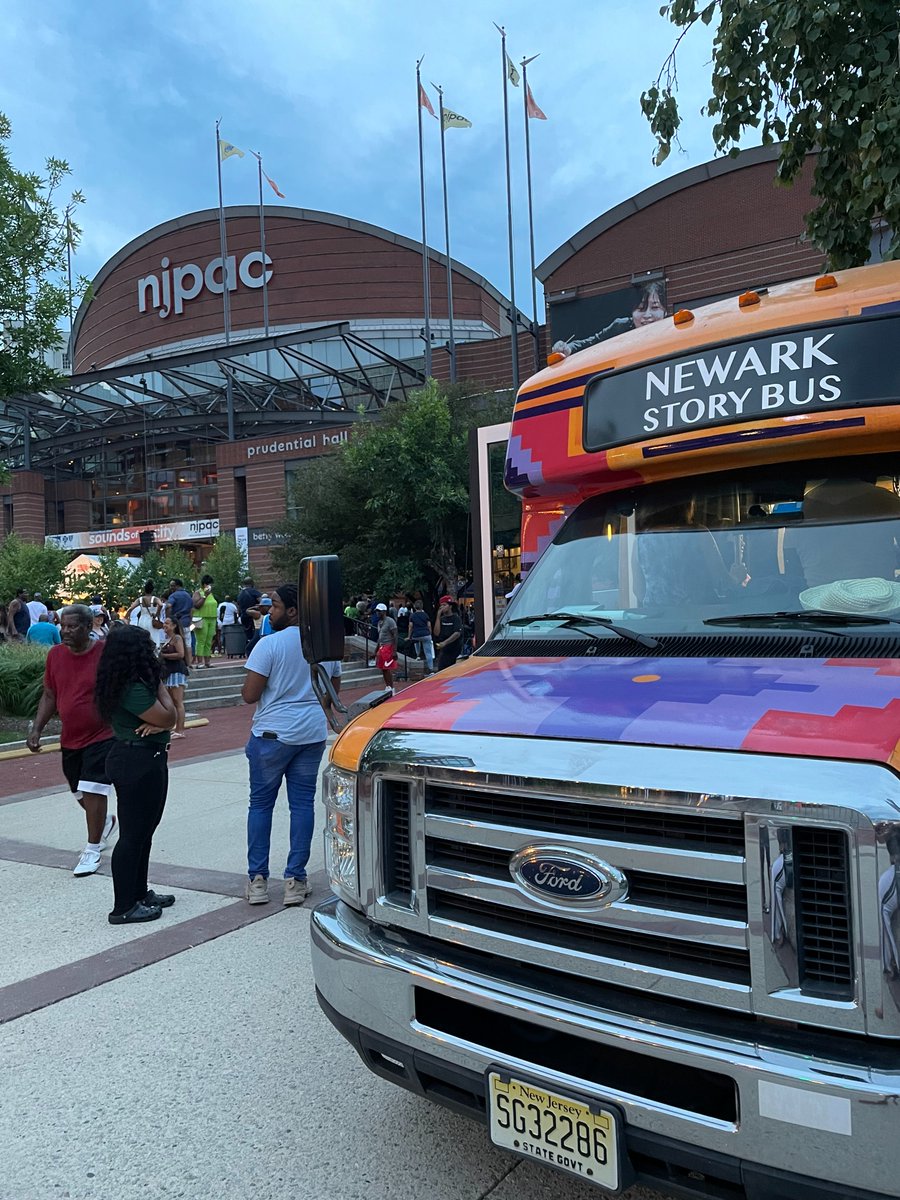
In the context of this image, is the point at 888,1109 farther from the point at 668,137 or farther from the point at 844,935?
the point at 668,137

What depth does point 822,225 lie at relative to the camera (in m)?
8.09

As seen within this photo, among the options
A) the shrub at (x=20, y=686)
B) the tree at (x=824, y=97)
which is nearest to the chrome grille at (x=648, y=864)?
the tree at (x=824, y=97)

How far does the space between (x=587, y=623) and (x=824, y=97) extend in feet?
21.4

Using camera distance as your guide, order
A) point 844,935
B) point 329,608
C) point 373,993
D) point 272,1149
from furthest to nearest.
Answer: point 329,608 → point 272,1149 → point 373,993 → point 844,935

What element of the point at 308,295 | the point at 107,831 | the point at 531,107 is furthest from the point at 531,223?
the point at 107,831

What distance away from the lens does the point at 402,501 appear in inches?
1034

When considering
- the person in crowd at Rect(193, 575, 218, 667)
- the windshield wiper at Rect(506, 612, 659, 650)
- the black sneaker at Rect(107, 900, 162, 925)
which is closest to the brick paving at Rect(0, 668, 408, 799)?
the person in crowd at Rect(193, 575, 218, 667)

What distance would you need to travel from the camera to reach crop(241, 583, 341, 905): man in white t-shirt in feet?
17.2

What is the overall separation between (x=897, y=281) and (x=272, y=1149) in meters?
3.61

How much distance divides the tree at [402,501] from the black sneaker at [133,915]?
20.6 m

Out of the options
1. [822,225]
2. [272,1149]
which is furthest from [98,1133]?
[822,225]

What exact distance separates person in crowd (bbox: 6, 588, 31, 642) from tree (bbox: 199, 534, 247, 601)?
12603 mm

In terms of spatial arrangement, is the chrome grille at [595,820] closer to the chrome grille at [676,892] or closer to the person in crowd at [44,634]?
the chrome grille at [676,892]

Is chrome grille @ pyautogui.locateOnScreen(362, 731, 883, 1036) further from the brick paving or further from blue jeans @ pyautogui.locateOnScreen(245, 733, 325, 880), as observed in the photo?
the brick paving
